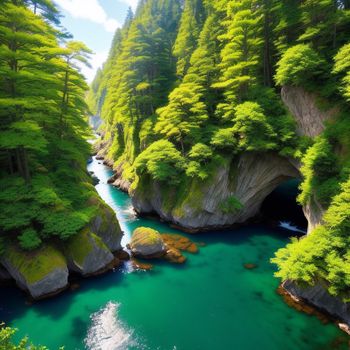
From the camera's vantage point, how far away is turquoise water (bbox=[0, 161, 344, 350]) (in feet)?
42.4

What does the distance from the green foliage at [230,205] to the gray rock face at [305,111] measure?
8.76 metres

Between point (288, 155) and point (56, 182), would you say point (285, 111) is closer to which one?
point (288, 155)

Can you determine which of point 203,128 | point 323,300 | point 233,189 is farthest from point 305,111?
point 323,300

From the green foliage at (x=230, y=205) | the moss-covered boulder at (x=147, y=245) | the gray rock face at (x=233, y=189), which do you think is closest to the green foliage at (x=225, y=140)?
the gray rock face at (x=233, y=189)

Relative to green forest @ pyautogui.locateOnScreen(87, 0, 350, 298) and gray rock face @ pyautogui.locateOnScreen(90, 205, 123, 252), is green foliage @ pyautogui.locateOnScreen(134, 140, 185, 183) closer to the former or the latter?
green forest @ pyautogui.locateOnScreen(87, 0, 350, 298)

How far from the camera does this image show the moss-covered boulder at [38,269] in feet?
50.9

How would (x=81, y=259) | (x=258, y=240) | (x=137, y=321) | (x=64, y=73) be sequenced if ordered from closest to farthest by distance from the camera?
1. (x=137, y=321)
2. (x=81, y=259)
3. (x=64, y=73)
4. (x=258, y=240)

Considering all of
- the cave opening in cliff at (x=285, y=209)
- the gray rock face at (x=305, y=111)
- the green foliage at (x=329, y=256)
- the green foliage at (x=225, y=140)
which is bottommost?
the cave opening in cliff at (x=285, y=209)

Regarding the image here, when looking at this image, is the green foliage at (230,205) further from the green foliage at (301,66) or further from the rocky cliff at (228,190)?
the green foliage at (301,66)

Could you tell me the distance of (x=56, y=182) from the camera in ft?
67.7

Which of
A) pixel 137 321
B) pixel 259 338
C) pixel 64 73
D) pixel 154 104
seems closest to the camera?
pixel 259 338

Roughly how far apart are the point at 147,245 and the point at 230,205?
31.7ft

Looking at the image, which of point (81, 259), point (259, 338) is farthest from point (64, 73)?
point (259, 338)

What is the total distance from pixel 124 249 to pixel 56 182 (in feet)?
26.6
